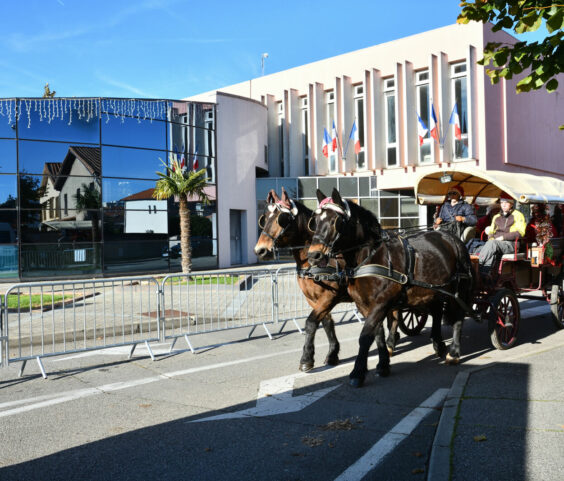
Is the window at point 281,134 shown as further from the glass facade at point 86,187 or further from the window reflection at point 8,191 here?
the window reflection at point 8,191

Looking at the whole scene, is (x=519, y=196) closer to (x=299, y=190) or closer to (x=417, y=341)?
(x=417, y=341)

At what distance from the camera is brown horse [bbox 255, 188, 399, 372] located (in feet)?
22.6

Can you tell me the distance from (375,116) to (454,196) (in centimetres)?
2119

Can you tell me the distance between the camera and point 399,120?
28406 millimetres

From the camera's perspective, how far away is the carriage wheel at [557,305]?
8938 millimetres

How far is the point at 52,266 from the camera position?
23688 millimetres

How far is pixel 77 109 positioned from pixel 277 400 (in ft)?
72.1

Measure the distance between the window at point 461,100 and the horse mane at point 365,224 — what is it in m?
21.3

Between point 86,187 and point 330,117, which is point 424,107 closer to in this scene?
point 330,117

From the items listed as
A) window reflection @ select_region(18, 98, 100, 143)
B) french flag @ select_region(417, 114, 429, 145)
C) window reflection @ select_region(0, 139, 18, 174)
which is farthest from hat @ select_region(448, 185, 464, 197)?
window reflection @ select_region(0, 139, 18, 174)

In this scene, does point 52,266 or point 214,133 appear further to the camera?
point 214,133

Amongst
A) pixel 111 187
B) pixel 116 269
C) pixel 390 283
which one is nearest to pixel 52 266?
pixel 116 269

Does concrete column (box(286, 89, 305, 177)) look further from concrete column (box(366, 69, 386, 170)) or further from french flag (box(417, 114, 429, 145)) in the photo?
french flag (box(417, 114, 429, 145))

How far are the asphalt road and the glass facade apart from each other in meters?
Result: 16.8
